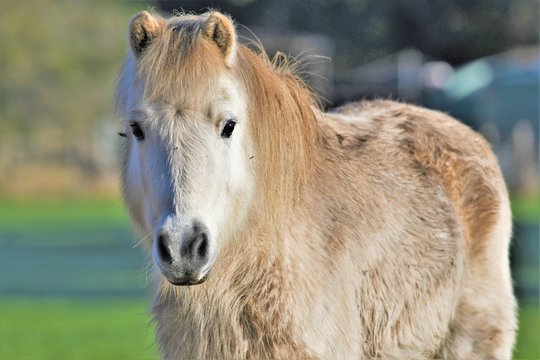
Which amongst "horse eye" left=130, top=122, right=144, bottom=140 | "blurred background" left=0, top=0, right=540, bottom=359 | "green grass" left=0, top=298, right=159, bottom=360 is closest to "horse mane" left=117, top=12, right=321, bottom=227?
"horse eye" left=130, top=122, right=144, bottom=140

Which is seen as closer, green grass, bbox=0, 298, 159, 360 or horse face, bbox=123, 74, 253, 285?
A: horse face, bbox=123, 74, 253, 285

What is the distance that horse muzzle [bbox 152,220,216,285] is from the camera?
4.08m

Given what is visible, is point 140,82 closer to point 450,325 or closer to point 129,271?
point 450,325

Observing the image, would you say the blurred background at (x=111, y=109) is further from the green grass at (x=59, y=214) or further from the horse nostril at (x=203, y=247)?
the horse nostril at (x=203, y=247)

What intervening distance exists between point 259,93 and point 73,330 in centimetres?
1122

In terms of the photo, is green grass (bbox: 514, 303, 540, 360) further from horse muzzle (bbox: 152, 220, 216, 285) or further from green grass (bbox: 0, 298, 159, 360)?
horse muzzle (bbox: 152, 220, 216, 285)

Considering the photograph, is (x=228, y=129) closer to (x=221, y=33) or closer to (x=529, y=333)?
(x=221, y=33)

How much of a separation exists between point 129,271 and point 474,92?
1540 centimetres

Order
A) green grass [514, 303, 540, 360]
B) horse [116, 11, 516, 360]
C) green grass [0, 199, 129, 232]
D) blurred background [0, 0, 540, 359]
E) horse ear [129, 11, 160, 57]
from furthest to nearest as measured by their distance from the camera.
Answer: green grass [0, 199, 129, 232] < blurred background [0, 0, 540, 359] < green grass [514, 303, 540, 360] < horse ear [129, 11, 160, 57] < horse [116, 11, 516, 360]

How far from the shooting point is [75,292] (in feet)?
65.2

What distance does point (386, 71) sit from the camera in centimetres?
3494

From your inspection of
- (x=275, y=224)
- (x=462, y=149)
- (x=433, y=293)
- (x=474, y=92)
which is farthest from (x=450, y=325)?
(x=474, y=92)

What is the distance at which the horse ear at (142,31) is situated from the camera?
15.0ft

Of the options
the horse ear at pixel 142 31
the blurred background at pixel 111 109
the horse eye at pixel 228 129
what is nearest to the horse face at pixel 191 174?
the horse eye at pixel 228 129
